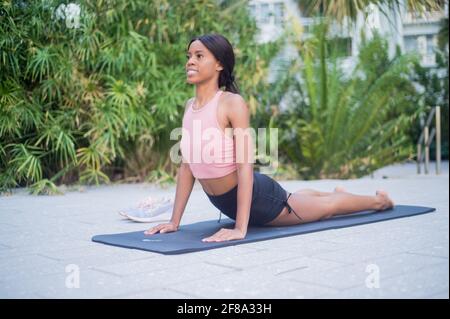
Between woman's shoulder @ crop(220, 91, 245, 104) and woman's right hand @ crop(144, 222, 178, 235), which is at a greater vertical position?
woman's shoulder @ crop(220, 91, 245, 104)

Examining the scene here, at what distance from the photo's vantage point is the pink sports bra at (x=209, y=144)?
3924 millimetres

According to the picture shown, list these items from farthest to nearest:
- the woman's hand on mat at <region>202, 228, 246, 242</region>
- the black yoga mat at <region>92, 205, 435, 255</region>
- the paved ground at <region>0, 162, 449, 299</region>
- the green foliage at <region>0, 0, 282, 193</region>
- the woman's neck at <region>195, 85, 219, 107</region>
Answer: the green foliage at <region>0, 0, 282, 193</region> → the woman's neck at <region>195, 85, 219, 107</region> → the woman's hand on mat at <region>202, 228, 246, 242</region> → the black yoga mat at <region>92, 205, 435, 255</region> → the paved ground at <region>0, 162, 449, 299</region>

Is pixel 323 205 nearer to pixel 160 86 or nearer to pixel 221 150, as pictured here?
pixel 221 150

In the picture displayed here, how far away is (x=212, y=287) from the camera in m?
2.70

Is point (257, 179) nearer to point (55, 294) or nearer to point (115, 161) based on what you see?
point (55, 294)

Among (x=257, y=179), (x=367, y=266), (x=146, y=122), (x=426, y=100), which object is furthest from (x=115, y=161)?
(x=426, y=100)

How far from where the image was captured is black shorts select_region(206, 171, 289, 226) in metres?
4.09

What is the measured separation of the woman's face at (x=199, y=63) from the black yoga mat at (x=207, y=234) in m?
0.95

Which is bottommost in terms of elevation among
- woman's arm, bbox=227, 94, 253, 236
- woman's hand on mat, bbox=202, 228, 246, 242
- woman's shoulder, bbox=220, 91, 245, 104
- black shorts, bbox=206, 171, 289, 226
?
woman's hand on mat, bbox=202, 228, 246, 242

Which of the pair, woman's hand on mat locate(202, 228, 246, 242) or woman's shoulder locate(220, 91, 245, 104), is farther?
woman's shoulder locate(220, 91, 245, 104)

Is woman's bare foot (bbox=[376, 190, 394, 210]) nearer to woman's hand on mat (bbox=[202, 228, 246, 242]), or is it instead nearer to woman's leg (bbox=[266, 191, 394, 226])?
woman's leg (bbox=[266, 191, 394, 226])

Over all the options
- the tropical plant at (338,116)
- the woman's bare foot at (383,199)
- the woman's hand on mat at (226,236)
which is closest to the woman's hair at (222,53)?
the woman's hand on mat at (226,236)

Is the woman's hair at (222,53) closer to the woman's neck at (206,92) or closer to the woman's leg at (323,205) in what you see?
the woman's neck at (206,92)

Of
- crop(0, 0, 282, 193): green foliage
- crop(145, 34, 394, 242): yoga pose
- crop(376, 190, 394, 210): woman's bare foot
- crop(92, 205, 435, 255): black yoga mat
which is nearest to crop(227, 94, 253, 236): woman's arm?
crop(145, 34, 394, 242): yoga pose
